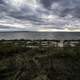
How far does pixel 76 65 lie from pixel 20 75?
4.89 m

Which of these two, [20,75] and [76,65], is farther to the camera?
[76,65]

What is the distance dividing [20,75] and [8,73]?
132cm

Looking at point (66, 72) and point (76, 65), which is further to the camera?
point (76, 65)

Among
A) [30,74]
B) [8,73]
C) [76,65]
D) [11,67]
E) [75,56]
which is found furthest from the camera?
[75,56]

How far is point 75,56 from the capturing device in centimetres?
1390

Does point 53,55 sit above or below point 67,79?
above

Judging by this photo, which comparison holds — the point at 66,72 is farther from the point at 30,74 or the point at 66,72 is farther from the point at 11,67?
the point at 11,67

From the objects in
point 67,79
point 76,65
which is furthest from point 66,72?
point 76,65

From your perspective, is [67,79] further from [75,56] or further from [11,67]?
[75,56]

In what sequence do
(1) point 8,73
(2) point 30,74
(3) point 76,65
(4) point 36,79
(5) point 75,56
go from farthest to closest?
(5) point 75,56 → (3) point 76,65 → (1) point 8,73 → (2) point 30,74 → (4) point 36,79

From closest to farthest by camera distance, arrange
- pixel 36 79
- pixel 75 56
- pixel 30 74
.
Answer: pixel 36 79 → pixel 30 74 → pixel 75 56

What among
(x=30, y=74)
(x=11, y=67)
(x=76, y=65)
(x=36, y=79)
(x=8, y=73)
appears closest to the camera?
(x=36, y=79)

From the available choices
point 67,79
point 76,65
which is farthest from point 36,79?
point 76,65

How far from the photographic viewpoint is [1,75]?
8.93 m
